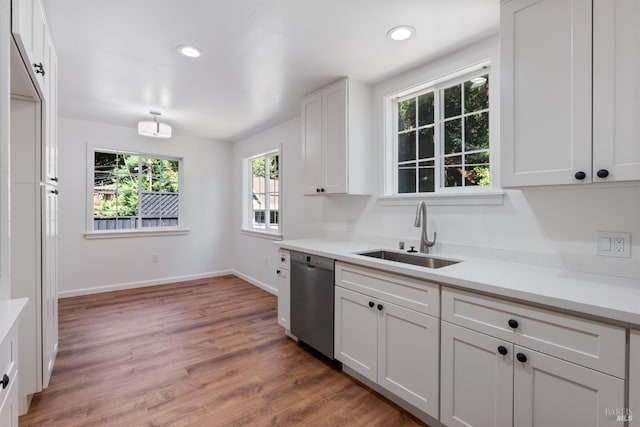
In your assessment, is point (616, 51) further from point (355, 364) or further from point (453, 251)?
point (355, 364)

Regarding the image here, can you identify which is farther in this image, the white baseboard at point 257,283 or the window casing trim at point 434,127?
the white baseboard at point 257,283

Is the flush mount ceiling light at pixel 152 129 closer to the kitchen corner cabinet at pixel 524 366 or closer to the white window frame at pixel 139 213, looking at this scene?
the white window frame at pixel 139 213

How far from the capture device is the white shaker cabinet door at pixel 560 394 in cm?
109

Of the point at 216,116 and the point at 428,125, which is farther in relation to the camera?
the point at 216,116

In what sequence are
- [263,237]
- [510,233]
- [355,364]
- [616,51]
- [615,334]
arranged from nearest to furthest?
[615,334] < [616,51] < [510,233] < [355,364] < [263,237]

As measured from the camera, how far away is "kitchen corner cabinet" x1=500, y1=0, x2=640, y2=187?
4.12 feet

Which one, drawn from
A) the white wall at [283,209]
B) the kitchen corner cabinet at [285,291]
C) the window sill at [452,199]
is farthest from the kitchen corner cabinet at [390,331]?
the white wall at [283,209]

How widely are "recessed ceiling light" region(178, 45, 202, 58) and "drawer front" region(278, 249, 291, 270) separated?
171 cm

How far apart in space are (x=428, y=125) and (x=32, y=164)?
8.79ft

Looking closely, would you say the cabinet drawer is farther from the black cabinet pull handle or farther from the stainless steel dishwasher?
the black cabinet pull handle

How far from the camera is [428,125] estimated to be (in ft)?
8.10

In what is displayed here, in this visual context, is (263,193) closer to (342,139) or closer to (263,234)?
(263,234)

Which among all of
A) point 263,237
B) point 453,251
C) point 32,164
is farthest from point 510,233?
point 263,237

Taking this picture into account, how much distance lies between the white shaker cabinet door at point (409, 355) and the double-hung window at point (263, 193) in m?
2.55
